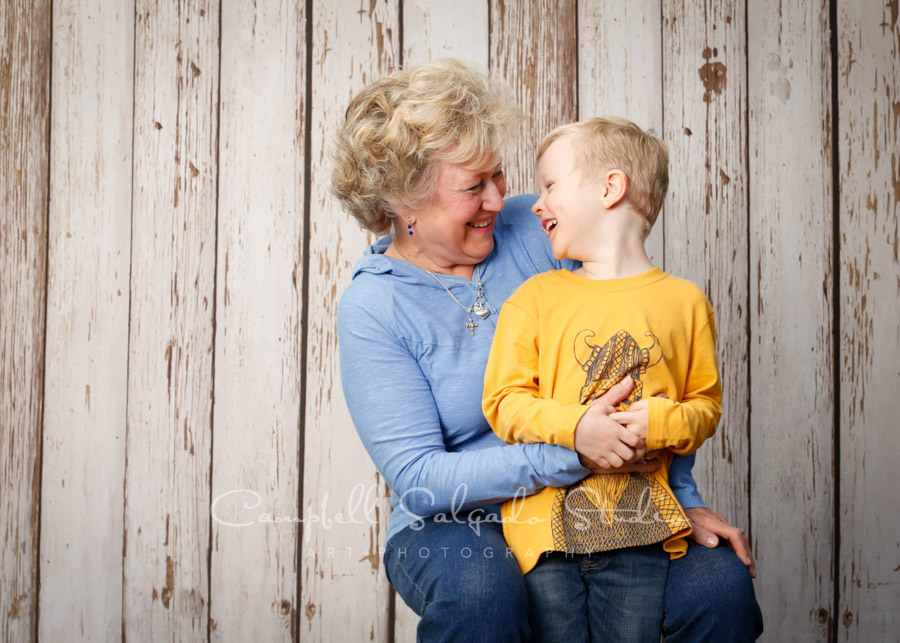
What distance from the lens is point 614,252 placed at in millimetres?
1179

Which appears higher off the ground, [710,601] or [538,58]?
[538,58]

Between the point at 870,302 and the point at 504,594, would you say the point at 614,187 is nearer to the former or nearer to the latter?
the point at 504,594

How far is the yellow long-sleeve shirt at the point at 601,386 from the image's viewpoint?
1062mm

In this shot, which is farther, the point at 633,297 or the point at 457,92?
the point at 457,92

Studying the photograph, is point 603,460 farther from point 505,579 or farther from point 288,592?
point 288,592

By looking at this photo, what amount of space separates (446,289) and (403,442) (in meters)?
0.31

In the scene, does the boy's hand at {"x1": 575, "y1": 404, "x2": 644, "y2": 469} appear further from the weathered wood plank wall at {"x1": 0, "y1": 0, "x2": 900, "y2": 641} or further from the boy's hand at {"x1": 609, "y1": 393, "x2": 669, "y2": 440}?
the weathered wood plank wall at {"x1": 0, "y1": 0, "x2": 900, "y2": 641}

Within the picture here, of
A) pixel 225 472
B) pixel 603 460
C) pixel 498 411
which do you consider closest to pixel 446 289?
pixel 498 411

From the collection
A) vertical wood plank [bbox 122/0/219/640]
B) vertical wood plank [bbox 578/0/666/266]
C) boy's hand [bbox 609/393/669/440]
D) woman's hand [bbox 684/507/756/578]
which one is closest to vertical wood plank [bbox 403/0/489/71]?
vertical wood plank [bbox 578/0/666/266]

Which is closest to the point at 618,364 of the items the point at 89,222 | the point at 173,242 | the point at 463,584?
the point at 463,584

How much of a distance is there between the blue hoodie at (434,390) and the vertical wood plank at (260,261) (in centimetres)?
44

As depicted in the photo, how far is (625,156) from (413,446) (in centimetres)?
59

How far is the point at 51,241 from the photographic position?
1.76m

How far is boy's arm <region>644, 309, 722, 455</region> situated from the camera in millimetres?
1024
